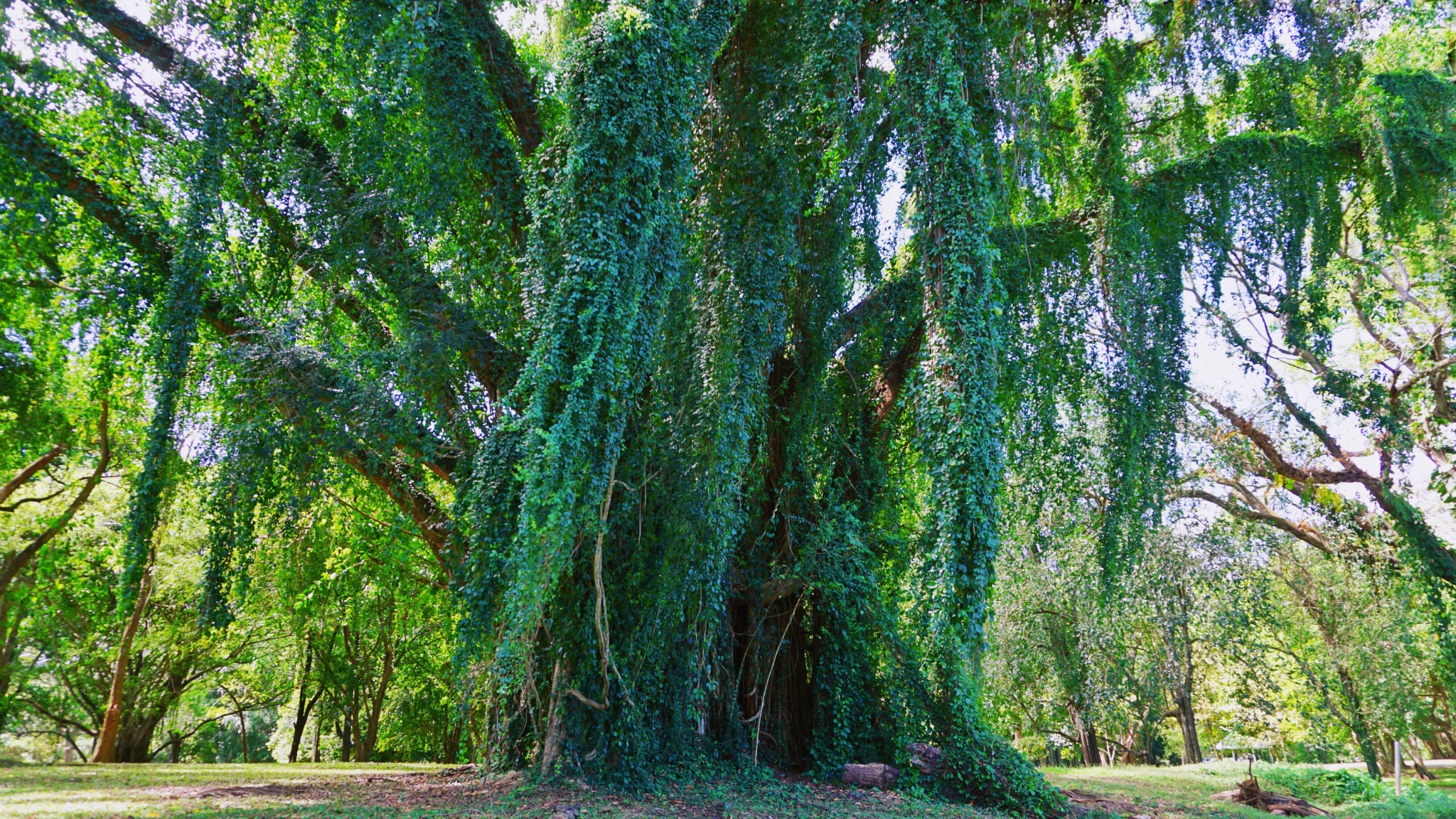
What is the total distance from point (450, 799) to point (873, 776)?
4462 millimetres

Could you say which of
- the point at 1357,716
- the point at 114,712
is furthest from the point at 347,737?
the point at 1357,716

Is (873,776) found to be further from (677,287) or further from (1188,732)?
(1188,732)

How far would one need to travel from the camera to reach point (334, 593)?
13242mm

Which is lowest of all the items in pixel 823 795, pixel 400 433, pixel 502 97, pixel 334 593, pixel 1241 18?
pixel 823 795

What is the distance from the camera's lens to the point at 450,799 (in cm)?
686

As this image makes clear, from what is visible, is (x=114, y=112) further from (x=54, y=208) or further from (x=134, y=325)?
(x=134, y=325)

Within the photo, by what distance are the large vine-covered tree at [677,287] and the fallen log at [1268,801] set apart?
4287mm

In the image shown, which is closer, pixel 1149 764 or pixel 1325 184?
pixel 1325 184

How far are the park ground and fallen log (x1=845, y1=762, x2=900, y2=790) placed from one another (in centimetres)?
28

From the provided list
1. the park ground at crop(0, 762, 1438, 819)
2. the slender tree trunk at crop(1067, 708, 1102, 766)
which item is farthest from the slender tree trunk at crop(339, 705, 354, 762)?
the slender tree trunk at crop(1067, 708, 1102, 766)

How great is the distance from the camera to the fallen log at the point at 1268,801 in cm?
1002

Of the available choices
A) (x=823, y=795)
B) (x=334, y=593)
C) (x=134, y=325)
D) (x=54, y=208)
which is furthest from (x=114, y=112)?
(x=823, y=795)

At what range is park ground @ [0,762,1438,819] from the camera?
609 centimetres

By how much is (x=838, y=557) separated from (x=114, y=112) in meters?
8.70
